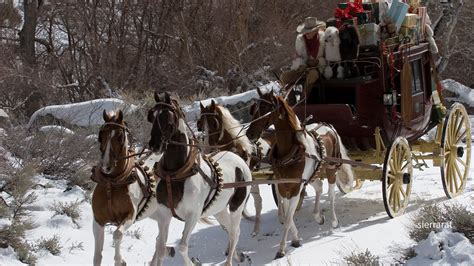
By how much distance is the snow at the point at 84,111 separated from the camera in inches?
489

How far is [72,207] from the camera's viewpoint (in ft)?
26.4

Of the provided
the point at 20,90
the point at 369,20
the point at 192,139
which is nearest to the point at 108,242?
the point at 192,139

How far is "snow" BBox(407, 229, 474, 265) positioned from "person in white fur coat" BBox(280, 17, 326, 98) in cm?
389

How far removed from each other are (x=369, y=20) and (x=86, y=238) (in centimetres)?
491

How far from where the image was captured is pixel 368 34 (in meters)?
9.15

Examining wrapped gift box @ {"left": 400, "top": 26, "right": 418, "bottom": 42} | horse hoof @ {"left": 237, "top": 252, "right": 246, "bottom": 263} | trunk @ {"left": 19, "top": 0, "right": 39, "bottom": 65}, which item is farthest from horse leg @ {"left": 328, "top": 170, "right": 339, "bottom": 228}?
trunk @ {"left": 19, "top": 0, "right": 39, "bottom": 65}

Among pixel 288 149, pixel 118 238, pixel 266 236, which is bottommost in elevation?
pixel 266 236

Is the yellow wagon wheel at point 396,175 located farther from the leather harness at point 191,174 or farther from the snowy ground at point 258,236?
the leather harness at point 191,174

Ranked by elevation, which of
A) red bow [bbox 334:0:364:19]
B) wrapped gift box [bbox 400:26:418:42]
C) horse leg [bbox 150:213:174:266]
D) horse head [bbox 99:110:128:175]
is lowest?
horse leg [bbox 150:213:174:266]

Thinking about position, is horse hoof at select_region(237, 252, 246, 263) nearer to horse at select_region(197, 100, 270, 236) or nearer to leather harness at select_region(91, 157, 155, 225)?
horse at select_region(197, 100, 270, 236)

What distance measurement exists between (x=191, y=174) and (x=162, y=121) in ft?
1.87

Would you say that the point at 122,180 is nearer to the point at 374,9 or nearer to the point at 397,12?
the point at 397,12

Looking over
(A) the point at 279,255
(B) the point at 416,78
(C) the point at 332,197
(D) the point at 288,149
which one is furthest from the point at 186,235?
(B) the point at 416,78

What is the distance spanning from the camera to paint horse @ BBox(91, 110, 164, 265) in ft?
19.1
